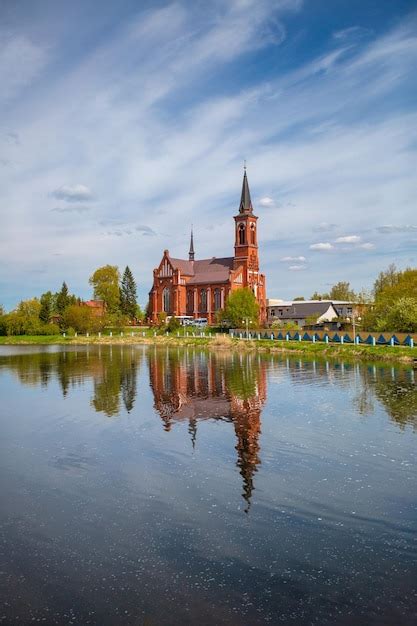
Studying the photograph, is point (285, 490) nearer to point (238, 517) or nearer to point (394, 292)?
point (238, 517)

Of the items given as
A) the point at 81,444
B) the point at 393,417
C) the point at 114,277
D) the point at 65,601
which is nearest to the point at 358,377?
the point at 393,417

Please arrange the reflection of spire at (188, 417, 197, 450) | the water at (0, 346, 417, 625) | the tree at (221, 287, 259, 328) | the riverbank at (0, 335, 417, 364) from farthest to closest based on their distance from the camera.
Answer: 1. the tree at (221, 287, 259, 328)
2. the riverbank at (0, 335, 417, 364)
3. the reflection of spire at (188, 417, 197, 450)
4. the water at (0, 346, 417, 625)

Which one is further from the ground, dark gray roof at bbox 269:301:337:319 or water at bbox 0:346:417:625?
dark gray roof at bbox 269:301:337:319

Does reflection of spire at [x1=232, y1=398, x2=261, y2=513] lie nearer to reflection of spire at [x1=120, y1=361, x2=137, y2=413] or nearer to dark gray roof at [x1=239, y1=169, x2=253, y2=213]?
reflection of spire at [x1=120, y1=361, x2=137, y2=413]

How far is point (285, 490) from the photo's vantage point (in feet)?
43.0

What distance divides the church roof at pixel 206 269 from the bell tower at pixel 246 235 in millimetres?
4128

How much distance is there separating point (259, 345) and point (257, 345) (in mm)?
299

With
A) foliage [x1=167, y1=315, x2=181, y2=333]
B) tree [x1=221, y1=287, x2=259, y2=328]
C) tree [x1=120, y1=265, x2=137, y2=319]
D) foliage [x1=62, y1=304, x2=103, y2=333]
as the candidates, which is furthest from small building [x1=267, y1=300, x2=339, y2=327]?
foliage [x1=62, y1=304, x2=103, y2=333]

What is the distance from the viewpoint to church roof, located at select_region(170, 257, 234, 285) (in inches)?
4355

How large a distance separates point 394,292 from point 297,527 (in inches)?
2102

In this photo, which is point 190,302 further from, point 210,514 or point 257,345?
point 210,514

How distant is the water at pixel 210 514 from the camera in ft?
27.4

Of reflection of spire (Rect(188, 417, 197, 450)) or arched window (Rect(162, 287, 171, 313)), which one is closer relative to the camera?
reflection of spire (Rect(188, 417, 197, 450))

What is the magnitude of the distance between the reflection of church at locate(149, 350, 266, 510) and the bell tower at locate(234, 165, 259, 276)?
59.6 m
